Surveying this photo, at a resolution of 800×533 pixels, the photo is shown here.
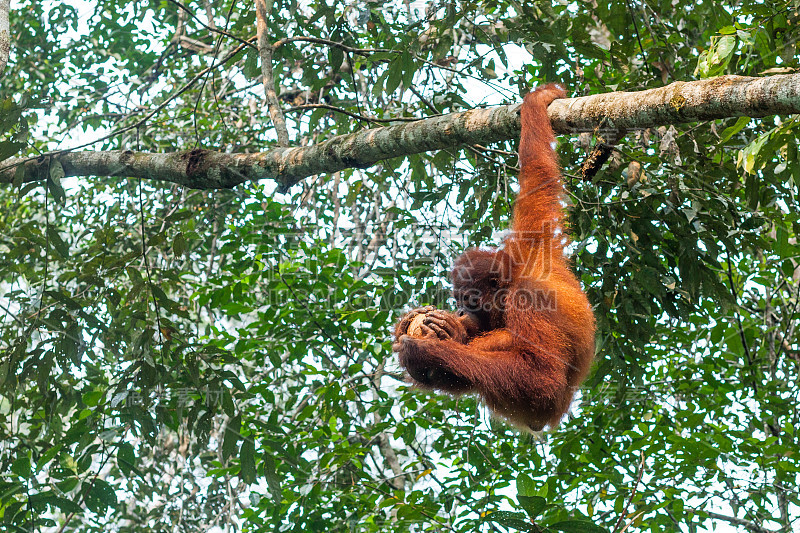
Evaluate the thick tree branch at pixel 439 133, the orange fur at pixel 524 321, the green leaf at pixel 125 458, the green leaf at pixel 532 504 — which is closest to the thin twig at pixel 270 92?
the thick tree branch at pixel 439 133

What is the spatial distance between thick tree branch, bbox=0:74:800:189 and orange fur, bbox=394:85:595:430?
19 centimetres

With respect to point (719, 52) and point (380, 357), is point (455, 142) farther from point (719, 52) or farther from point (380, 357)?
point (380, 357)

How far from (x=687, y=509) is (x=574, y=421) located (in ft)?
3.04

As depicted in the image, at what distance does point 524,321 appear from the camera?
3418 mm

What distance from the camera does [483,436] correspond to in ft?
17.1

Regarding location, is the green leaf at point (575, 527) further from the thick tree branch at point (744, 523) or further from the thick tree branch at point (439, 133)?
the thick tree branch at point (744, 523)

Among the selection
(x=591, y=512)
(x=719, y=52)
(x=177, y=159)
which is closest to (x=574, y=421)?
(x=591, y=512)

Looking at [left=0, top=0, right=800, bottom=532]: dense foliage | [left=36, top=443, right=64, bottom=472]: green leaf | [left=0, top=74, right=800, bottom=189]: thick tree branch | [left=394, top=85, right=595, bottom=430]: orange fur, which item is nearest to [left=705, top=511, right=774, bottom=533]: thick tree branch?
[left=0, top=0, right=800, bottom=532]: dense foliage

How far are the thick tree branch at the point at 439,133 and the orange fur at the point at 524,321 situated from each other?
192 millimetres

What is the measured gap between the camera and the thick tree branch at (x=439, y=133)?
263cm

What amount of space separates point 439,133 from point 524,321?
1.05 meters

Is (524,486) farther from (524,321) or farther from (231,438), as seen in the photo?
(231,438)

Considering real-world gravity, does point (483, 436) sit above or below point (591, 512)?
above

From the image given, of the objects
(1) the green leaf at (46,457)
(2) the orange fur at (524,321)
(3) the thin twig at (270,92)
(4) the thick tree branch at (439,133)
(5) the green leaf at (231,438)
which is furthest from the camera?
(1) the green leaf at (46,457)
